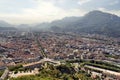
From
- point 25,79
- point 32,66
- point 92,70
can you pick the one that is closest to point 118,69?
point 92,70

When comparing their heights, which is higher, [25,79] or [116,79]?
[25,79]

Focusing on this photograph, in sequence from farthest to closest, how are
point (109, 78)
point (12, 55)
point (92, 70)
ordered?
point (12, 55) → point (92, 70) → point (109, 78)

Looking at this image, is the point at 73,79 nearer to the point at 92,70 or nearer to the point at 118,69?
the point at 92,70

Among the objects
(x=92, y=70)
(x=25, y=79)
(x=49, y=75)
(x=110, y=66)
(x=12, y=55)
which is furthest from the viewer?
(x=12, y=55)

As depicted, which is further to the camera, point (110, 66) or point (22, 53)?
point (22, 53)

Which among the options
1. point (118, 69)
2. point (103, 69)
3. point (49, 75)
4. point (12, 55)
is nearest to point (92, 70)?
point (103, 69)

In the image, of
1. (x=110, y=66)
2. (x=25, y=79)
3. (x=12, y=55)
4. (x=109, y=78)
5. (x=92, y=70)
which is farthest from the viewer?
(x=12, y=55)

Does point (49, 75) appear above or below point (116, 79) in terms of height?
above

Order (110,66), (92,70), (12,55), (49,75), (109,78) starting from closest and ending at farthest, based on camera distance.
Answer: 1. (49,75)
2. (109,78)
3. (92,70)
4. (110,66)
5. (12,55)

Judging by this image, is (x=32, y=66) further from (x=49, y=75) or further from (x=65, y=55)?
(x=65, y=55)
